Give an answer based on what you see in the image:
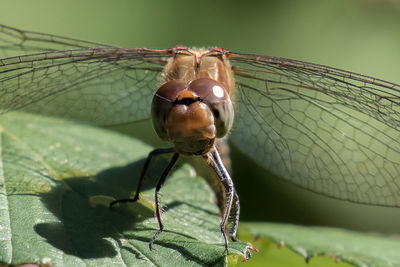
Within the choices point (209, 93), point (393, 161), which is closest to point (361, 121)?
point (393, 161)

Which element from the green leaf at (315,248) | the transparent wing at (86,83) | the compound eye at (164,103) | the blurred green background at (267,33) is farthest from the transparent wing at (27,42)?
the green leaf at (315,248)

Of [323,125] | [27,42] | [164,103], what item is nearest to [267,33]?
[323,125]

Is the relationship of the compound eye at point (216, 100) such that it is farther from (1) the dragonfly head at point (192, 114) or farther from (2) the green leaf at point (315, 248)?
(2) the green leaf at point (315, 248)

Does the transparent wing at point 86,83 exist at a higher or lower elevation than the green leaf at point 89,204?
higher

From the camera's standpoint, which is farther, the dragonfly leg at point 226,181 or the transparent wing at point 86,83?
the transparent wing at point 86,83

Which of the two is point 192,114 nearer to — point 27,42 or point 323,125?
point 323,125

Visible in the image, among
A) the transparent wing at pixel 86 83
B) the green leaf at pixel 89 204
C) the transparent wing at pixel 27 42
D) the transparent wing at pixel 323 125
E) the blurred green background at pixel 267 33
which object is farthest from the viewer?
the blurred green background at pixel 267 33

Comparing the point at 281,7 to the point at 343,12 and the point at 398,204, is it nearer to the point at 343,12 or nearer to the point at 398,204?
the point at 343,12
